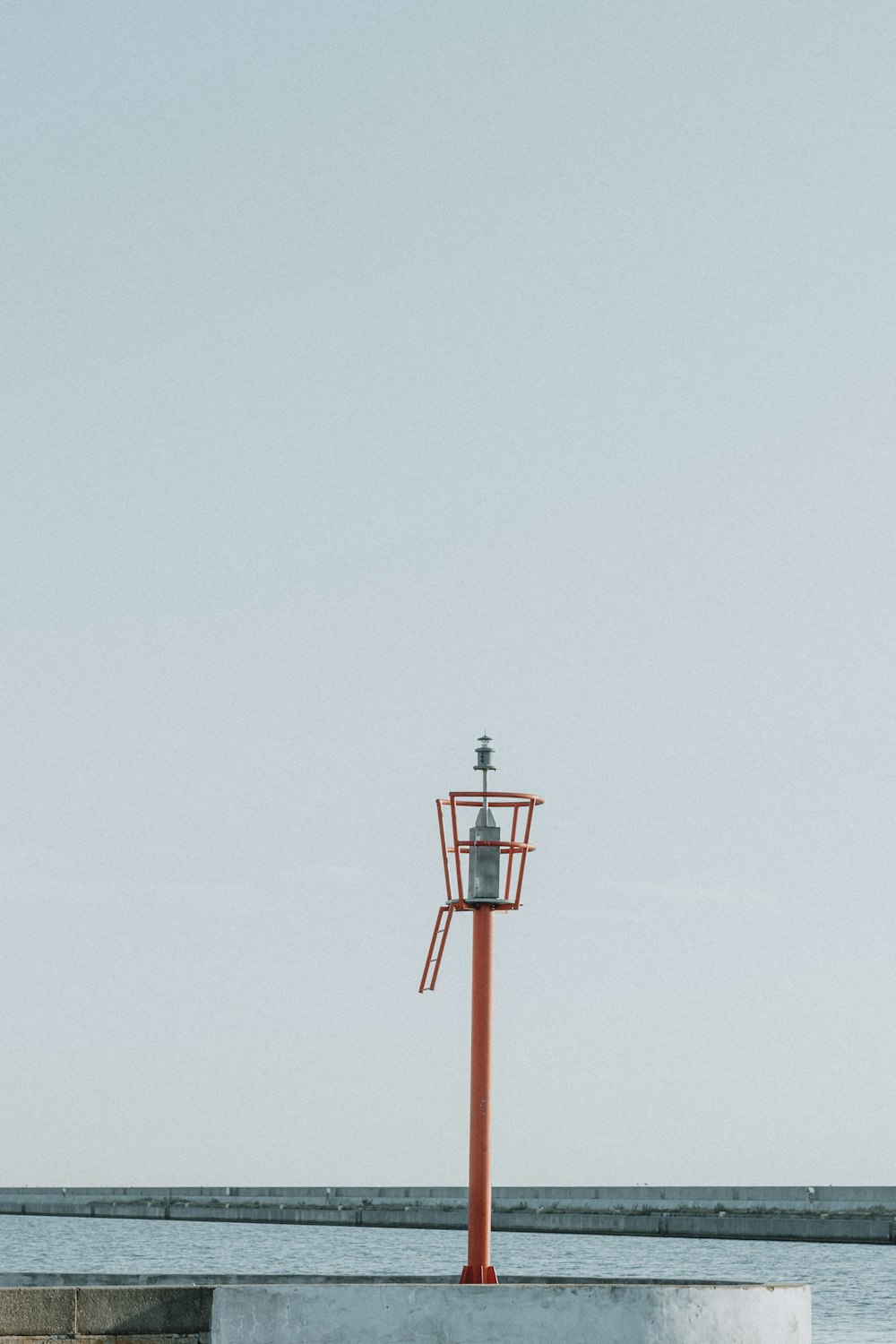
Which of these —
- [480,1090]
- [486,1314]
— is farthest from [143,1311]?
[480,1090]

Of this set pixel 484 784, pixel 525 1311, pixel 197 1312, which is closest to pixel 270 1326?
pixel 197 1312

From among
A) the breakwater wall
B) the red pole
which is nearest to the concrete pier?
the red pole

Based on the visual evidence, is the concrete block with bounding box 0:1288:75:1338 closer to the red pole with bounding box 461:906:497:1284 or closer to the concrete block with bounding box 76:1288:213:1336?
the concrete block with bounding box 76:1288:213:1336

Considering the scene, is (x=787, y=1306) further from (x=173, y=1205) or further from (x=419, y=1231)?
(x=173, y=1205)

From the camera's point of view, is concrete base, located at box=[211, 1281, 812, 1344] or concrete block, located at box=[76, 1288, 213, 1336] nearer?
concrete base, located at box=[211, 1281, 812, 1344]

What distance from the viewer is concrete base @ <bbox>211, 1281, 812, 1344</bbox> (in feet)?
33.2

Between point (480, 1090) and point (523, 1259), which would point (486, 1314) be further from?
point (523, 1259)

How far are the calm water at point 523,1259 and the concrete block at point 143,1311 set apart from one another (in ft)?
A: 92.1

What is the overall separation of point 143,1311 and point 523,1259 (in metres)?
58.8

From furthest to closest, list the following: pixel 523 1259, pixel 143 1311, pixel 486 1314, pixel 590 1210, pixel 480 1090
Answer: pixel 590 1210
pixel 523 1259
pixel 480 1090
pixel 143 1311
pixel 486 1314

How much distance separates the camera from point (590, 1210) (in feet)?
291

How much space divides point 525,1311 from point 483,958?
2.63 metres

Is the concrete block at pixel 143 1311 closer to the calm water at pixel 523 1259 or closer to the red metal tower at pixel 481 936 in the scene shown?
the red metal tower at pixel 481 936

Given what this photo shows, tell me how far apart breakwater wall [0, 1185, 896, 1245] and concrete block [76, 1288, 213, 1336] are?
2586 inches
